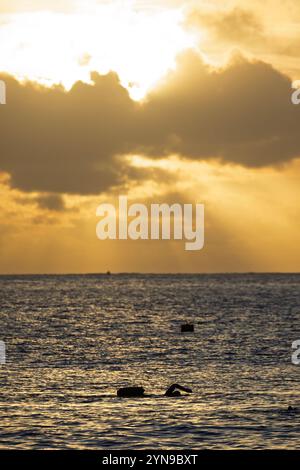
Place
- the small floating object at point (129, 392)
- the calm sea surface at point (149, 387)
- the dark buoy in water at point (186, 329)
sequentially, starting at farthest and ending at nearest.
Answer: the dark buoy in water at point (186, 329) < the small floating object at point (129, 392) < the calm sea surface at point (149, 387)

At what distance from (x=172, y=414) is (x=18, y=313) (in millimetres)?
126706

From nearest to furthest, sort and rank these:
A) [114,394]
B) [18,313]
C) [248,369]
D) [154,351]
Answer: [114,394] < [248,369] < [154,351] < [18,313]

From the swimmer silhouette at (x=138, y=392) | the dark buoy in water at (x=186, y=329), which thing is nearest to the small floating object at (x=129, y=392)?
the swimmer silhouette at (x=138, y=392)

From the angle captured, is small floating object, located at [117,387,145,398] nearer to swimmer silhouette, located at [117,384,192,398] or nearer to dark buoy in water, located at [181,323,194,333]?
swimmer silhouette, located at [117,384,192,398]

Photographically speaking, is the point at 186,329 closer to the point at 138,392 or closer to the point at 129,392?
the point at 138,392

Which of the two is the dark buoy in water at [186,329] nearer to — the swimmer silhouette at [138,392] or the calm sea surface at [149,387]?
the calm sea surface at [149,387]

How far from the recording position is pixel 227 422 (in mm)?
46531

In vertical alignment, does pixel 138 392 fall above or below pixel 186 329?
below

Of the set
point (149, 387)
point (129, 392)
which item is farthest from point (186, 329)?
point (129, 392)

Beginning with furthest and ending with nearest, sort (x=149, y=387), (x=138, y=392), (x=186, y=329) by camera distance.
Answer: (x=186, y=329)
(x=149, y=387)
(x=138, y=392)

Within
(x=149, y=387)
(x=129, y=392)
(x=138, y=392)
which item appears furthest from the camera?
(x=149, y=387)
